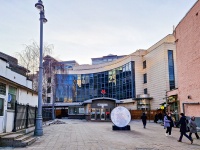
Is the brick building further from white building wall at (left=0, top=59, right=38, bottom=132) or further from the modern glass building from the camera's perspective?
white building wall at (left=0, top=59, right=38, bottom=132)

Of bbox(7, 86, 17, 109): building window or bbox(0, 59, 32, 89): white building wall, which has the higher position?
bbox(0, 59, 32, 89): white building wall

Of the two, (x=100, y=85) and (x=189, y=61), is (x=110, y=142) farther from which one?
(x=100, y=85)

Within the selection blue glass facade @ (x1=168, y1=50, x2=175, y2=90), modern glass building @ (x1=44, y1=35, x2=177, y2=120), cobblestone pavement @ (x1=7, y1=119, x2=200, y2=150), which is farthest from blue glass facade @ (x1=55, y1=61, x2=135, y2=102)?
cobblestone pavement @ (x1=7, y1=119, x2=200, y2=150)

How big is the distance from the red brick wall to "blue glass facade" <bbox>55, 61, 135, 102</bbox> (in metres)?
24.7

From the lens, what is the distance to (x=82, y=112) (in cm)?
5006

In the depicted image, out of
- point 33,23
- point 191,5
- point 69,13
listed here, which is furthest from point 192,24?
point 33,23

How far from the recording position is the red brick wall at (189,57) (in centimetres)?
2006

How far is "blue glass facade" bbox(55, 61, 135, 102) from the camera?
165ft

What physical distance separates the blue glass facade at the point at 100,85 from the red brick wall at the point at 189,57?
24.7 meters

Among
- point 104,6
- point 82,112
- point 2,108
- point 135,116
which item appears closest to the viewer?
point 2,108

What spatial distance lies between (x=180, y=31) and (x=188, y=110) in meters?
8.39

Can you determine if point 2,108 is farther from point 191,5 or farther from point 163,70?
point 163,70

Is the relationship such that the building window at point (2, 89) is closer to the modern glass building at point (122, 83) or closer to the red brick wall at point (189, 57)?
the red brick wall at point (189, 57)

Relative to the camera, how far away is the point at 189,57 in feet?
71.4
